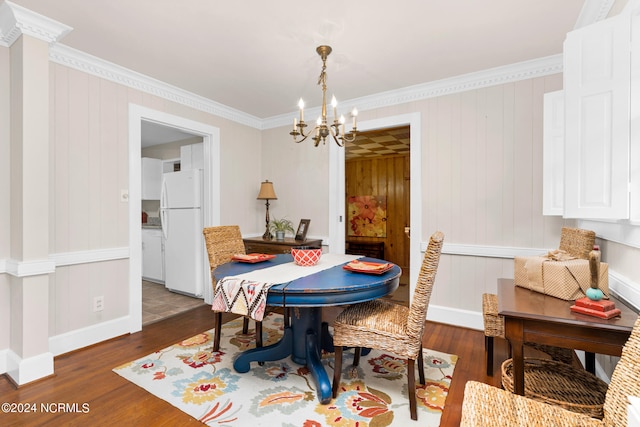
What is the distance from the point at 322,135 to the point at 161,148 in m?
4.29

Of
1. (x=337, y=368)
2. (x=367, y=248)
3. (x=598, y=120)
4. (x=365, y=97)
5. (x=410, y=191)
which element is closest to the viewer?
(x=598, y=120)

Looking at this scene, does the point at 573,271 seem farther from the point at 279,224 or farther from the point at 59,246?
the point at 59,246

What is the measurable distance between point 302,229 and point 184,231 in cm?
162

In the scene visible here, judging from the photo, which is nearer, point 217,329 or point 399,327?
point 399,327

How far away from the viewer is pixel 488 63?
2818 mm

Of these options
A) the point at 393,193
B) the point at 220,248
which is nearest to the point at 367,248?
the point at 393,193

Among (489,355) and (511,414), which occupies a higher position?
(511,414)

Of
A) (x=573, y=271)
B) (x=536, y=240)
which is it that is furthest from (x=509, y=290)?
(x=536, y=240)

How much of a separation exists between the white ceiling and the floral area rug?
2.44 meters

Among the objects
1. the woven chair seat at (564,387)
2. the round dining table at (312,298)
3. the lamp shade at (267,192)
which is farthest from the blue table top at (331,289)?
the lamp shade at (267,192)

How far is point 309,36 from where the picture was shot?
7.63ft

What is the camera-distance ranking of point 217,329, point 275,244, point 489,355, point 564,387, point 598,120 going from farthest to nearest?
point 275,244 → point 217,329 → point 489,355 → point 598,120 → point 564,387

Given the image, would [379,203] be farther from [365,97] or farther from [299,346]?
[299,346]

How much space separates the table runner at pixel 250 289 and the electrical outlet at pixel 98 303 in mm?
1580
